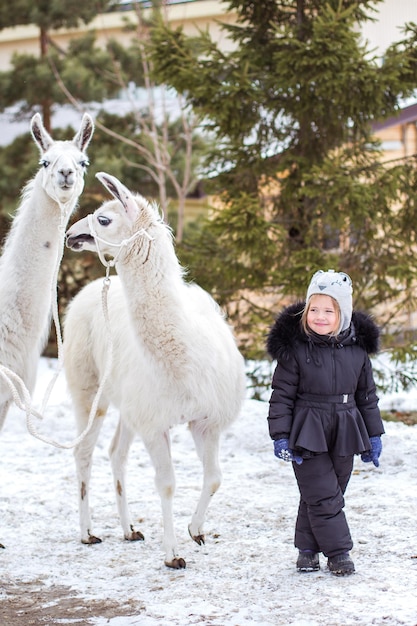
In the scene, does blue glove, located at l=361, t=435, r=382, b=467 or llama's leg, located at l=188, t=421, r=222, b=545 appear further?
llama's leg, located at l=188, t=421, r=222, b=545

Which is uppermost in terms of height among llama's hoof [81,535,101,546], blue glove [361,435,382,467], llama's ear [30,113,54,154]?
llama's ear [30,113,54,154]

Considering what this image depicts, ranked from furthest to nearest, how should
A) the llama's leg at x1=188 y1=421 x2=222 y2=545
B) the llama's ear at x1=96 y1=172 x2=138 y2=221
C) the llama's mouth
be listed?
the llama's leg at x1=188 y1=421 x2=222 y2=545, the llama's mouth, the llama's ear at x1=96 y1=172 x2=138 y2=221

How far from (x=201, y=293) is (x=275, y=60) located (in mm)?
3765

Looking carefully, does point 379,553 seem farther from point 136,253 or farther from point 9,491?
point 9,491

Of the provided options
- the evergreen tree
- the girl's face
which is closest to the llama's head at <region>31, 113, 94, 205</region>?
the girl's face

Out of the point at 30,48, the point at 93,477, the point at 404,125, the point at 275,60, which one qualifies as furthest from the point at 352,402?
the point at 30,48

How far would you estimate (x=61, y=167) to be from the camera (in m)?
4.41

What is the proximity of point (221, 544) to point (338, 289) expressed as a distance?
5.74 ft

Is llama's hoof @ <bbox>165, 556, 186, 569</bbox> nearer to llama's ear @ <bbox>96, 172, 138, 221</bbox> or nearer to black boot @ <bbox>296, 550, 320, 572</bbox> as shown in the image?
black boot @ <bbox>296, 550, 320, 572</bbox>

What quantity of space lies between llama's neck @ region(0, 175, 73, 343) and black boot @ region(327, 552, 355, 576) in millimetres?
2056

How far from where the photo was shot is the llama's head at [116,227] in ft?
14.7

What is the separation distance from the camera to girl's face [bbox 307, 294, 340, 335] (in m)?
4.05

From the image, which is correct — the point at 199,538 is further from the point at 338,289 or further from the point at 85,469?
the point at 338,289

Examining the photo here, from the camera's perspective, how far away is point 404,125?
491 inches
